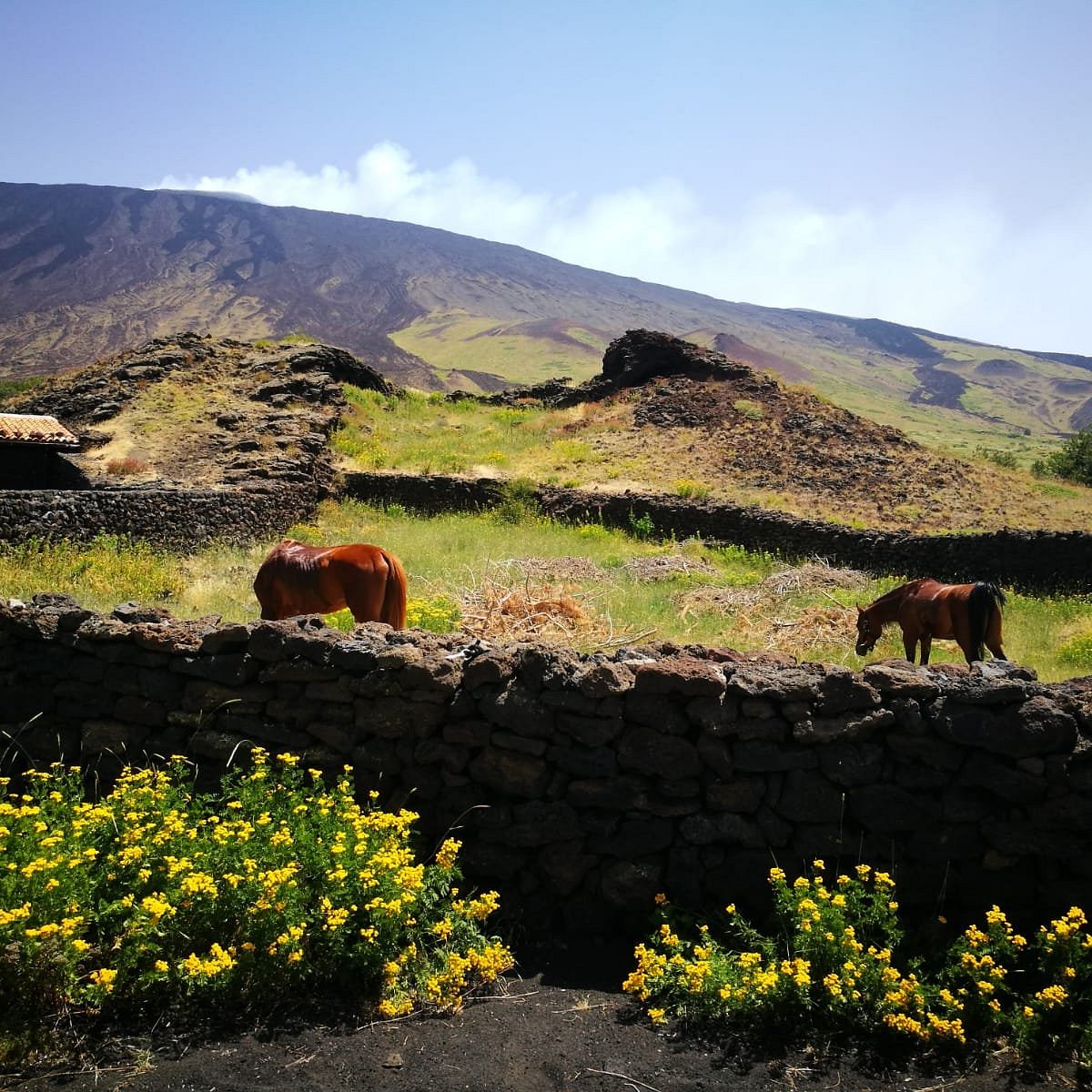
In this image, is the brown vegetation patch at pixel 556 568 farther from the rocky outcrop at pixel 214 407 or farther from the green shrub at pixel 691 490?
the rocky outcrop at pixel 214 407

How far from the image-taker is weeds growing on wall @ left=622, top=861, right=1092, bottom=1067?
14.1 ft

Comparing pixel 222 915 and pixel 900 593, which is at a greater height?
pixel 900 593

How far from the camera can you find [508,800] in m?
5.63

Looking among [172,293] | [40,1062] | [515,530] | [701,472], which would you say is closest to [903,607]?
Result: [40,1062]

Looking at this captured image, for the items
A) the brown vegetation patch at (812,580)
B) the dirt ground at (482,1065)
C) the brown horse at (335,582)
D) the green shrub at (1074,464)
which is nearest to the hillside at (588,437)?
the green shrub at (1074,464)

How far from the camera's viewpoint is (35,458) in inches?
931

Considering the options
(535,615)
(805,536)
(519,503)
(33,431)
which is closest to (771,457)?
(805,536)

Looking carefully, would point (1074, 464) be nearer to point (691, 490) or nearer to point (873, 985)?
point (691, 490)

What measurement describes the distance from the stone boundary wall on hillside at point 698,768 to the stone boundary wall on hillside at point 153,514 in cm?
1167

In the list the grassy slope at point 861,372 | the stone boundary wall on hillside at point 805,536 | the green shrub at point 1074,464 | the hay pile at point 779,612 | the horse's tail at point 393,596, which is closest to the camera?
the horse's tail at point 393,596

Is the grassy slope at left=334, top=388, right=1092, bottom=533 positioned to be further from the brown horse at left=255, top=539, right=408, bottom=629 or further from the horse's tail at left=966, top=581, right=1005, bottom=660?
the brown horse at left=255, top=539, right=408, bottom=629

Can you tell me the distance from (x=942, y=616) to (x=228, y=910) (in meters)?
8.43

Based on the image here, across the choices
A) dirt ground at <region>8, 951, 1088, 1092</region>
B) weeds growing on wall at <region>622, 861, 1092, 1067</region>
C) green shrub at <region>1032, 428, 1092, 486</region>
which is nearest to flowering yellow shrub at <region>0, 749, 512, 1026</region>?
dirt ground at <region>8, 951, 1088, 1092</region>

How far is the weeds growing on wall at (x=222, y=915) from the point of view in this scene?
13.6 feet
